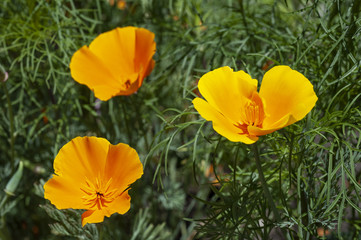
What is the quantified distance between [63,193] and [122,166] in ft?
0.37

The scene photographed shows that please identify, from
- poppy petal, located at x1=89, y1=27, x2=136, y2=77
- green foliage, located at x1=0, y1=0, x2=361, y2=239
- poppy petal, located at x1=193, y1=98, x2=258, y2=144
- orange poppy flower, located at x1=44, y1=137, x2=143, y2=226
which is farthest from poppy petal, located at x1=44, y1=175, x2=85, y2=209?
poppy petal, located at x1=89, y1=27, x2=136, y2=77

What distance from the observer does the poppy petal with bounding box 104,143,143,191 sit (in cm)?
85

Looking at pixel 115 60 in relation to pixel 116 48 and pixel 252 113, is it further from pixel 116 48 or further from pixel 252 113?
pixel 252 113

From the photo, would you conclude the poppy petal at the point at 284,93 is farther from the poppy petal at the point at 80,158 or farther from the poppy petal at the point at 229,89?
the poppy petal at the point at 80,158

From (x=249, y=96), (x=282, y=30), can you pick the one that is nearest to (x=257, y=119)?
(x=249, y=96)

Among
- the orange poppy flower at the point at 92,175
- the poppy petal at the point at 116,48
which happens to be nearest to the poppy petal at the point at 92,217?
the orange poppy flower at the point at 92,175

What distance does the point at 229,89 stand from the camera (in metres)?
0.83

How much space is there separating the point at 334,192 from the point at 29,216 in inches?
43.8

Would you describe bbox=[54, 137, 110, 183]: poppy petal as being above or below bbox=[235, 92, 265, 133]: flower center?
above

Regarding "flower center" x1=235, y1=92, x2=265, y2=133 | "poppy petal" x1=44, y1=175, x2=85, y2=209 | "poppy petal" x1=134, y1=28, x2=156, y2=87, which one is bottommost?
"flower center" x1=235, y1=92, x2=265, y2=133

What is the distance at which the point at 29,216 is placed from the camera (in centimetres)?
168

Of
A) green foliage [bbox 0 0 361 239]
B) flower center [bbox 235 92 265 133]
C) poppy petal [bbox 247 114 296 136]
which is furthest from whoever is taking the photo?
green foliage [bbox 0 0 361 239]

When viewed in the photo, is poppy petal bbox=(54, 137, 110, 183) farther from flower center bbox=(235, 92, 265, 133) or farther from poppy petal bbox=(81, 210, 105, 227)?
flower center bbox=(235, 92, 265, 133)

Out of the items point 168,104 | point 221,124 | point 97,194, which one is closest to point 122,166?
point 97,194
